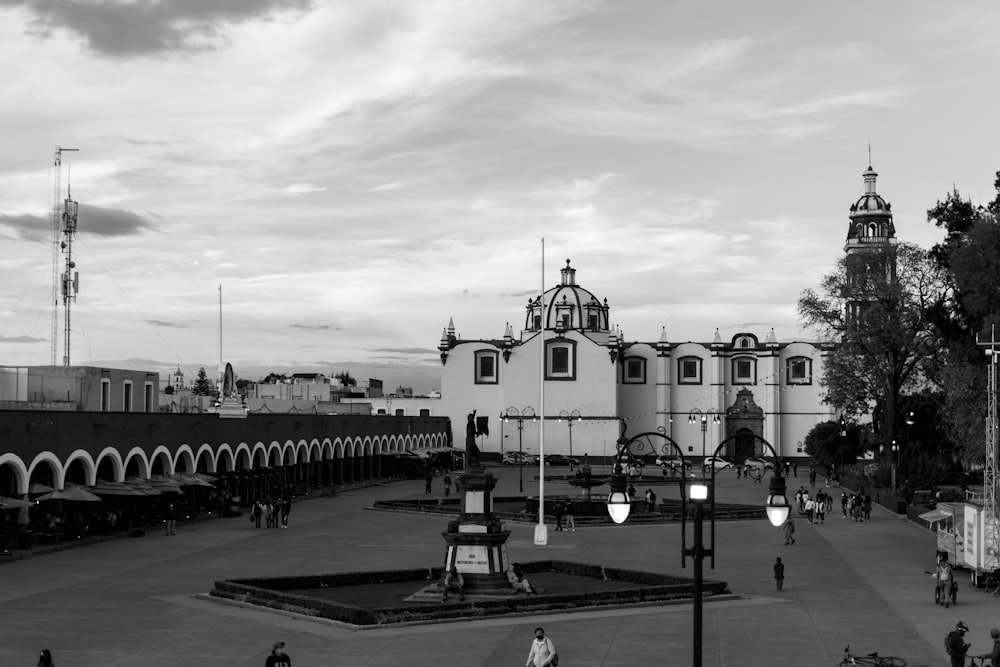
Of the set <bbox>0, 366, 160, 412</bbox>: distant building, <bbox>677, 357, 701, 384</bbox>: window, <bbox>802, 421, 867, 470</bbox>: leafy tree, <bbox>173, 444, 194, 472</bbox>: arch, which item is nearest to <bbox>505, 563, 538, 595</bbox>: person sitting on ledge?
<bbox>0, 366, 160, 412</bbox>: distant building

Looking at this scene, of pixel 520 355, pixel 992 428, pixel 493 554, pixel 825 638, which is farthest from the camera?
pixel 520 355

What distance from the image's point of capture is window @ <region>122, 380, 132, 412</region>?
184 feet

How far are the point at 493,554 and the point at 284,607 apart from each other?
17.1 ft

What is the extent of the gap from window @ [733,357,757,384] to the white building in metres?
0.09

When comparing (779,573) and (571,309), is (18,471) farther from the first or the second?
(571,309)

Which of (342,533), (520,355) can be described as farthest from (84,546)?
(520,355)

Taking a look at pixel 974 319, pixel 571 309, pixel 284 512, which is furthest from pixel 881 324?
pixel 571 309

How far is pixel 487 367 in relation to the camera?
122500 millimetres

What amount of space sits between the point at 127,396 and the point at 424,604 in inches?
1249

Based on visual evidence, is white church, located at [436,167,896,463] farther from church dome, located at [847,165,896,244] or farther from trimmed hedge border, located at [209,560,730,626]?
trimmed hedge border, located at [209,560,730,626]

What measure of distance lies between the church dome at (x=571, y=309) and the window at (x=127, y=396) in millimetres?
72808

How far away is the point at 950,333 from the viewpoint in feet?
177

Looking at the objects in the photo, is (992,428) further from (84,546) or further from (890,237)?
(890,237)

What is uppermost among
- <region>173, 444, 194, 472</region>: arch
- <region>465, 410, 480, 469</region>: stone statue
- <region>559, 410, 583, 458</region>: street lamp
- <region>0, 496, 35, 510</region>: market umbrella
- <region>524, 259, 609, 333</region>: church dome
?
<region>524, 259, 609, 333</region>: church dome
